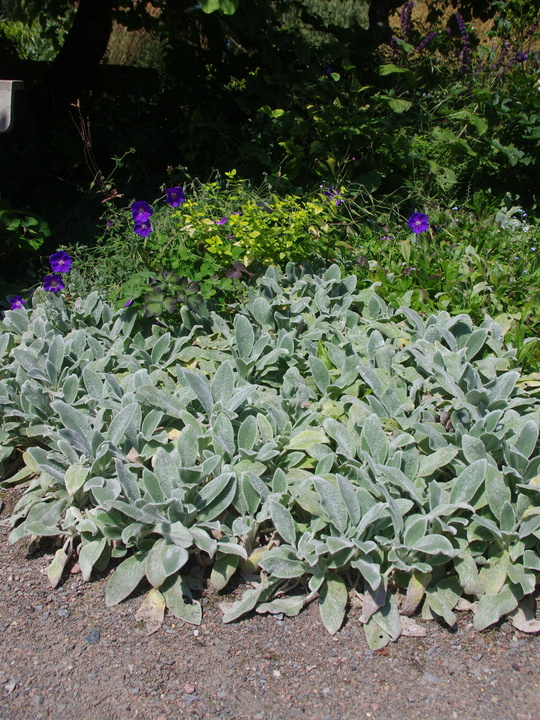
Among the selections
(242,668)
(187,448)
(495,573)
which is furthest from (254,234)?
(242,668)

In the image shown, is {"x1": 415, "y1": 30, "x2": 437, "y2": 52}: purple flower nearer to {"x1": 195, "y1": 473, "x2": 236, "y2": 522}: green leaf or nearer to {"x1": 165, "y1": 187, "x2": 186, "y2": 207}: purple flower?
{"x1": 165, "y1": 187, "x2": 186, "y2": 207}: purple flower

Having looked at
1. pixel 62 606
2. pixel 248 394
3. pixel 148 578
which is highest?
pixel 248 394

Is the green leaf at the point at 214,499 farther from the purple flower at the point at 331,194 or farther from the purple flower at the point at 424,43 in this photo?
the purple flower at the point at 424,43

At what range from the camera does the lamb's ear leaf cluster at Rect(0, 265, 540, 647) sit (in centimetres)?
207

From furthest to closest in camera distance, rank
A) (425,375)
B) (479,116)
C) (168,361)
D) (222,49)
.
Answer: (222,49) → (479,116) → (168,361) → (425,375)

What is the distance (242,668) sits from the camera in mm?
1878

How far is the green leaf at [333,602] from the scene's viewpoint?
1.98 m

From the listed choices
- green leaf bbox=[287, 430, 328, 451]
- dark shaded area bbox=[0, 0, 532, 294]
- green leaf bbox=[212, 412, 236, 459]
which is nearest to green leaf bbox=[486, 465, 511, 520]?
green leaf bbox=[287, 430, 328, 451]

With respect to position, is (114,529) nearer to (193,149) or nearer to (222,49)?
(193,149)

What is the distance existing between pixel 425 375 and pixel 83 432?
150cm

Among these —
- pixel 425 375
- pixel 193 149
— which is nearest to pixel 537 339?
pixel 425 375

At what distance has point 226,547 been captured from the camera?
2.11 meters

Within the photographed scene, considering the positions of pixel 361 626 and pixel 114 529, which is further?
pixel 114 529

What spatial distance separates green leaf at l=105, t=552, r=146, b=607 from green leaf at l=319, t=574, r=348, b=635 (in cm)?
61
